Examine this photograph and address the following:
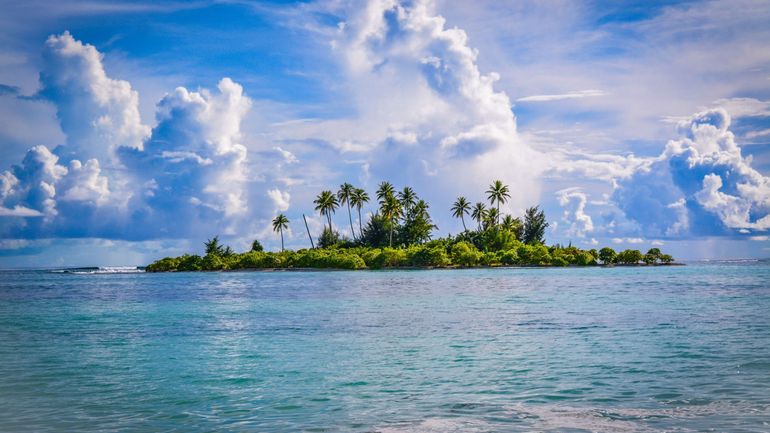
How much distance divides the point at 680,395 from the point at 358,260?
4611 inches

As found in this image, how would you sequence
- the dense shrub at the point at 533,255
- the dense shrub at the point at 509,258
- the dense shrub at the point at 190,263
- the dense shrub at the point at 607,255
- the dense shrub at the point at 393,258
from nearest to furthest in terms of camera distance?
the dense shrub at the point at 393,258 < the dense shrub at the point at 509,258 < the dense shrub at the point at 533,255 < the dense shrub at the point at 607,255 < the dense shrub at the point at 190,263

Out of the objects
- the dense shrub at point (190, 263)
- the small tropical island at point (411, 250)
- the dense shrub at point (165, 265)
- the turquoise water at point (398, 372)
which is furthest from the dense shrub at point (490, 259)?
the turquoise water at point (398, 372)

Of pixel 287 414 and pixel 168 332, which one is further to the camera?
pixel 168 332

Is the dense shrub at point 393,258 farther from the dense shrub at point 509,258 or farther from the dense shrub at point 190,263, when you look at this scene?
the dense shrub at point 190,263

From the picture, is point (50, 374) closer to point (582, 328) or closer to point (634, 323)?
point (582, 328)

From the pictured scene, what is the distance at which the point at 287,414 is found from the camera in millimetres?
13133

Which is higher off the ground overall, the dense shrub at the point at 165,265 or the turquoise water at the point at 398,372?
the dense shrub at the point at 165,265

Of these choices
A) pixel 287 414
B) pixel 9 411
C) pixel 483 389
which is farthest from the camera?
pixel 483 389

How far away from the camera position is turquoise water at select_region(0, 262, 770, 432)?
12.6 m

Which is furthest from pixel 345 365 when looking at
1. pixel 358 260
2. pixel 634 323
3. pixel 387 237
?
pixel 387 237

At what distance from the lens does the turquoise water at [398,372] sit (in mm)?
12555

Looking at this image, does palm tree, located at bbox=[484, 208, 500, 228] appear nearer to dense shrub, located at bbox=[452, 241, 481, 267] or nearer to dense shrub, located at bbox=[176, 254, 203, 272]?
dense shrub, located at bbox=[452, 241, 481, 267]

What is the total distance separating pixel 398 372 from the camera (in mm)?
17797

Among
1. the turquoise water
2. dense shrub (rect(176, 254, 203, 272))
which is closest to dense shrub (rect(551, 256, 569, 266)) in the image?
dense shrub (rect(176, 254, 203, 272))
